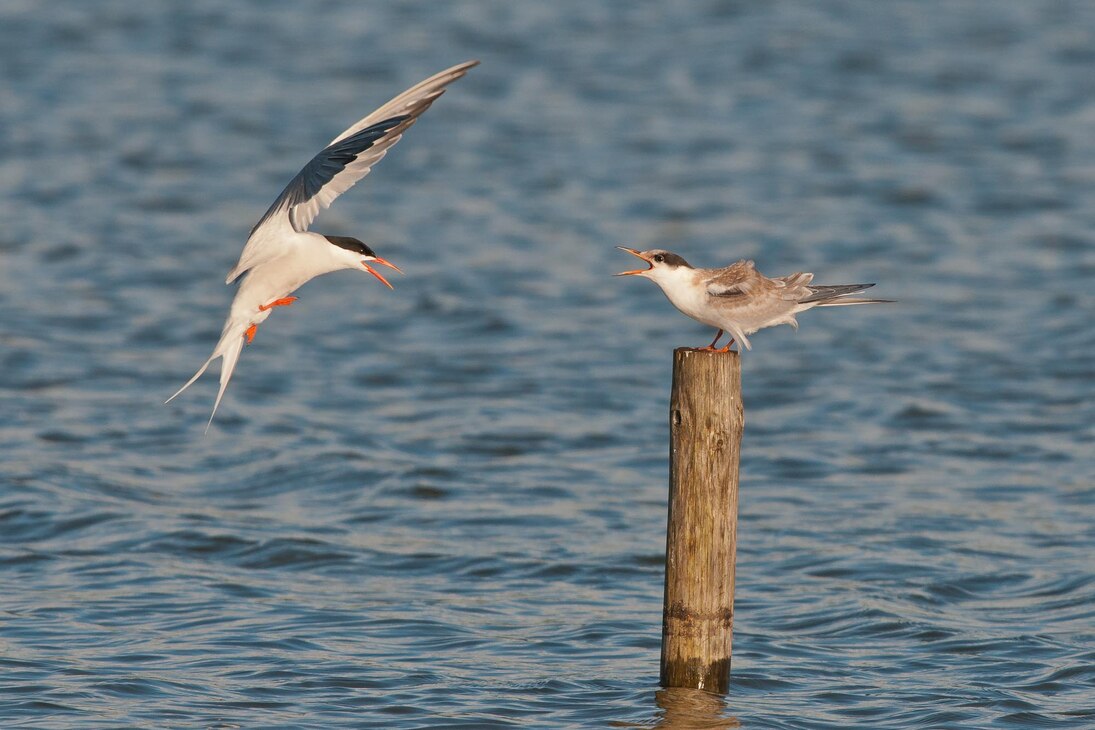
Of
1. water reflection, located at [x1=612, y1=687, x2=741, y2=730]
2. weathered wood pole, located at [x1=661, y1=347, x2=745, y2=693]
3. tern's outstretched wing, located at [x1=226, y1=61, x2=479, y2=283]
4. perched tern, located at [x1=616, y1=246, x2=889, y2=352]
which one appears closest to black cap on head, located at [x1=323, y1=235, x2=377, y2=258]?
tern's outstretched wing, located at [x1=226, y1=61, x2=479, y2=283]

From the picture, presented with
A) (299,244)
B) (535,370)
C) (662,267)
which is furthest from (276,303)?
(535,370)

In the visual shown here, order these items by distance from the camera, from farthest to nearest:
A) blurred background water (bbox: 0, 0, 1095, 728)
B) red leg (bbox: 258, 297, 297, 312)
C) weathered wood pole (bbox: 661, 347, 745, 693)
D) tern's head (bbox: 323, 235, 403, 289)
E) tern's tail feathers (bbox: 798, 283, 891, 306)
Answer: blurred background water (bbox: 0, 0, 1095, 728)
tern's head (bbox: 323, 235, 403, 289)
red leg (bbox: 258, 297, 297, 312)
tern's tail feathers (bbox: 798, 283, 891, 306)
weathered wood pole (bbox: 661, 347, 745, 693)

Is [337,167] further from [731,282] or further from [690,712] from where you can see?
[690,712]

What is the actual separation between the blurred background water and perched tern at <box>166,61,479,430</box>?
6.79 feet

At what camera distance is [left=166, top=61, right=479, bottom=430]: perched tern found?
318 inches

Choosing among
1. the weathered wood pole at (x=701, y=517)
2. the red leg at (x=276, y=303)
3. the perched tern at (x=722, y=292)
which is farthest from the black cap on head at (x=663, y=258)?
the red leg at (x=276, y=303)

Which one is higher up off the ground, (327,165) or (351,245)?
(327,165)

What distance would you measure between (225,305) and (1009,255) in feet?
31.4

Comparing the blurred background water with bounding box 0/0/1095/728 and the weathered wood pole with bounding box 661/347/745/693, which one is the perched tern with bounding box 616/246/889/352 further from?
the blurred background water with bounding box 0/0/1095/728

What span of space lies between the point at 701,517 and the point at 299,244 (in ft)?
7.95

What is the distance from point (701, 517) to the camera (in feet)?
25.2

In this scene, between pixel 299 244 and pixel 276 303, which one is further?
pixel 299 244

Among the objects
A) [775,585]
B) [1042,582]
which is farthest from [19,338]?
[1042,582]

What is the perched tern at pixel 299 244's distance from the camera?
8.09 meters
